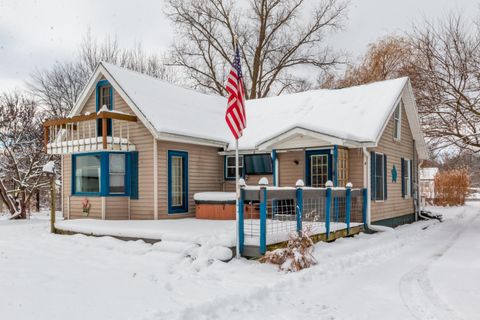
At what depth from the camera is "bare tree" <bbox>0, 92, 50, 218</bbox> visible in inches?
691

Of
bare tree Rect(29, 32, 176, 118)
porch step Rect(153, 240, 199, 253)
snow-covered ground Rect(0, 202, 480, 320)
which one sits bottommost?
snow-covered ground Rect(0, 202, 480, 320)

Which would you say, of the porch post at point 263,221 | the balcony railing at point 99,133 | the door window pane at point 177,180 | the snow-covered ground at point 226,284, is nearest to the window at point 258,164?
the door window pane at point 177,180

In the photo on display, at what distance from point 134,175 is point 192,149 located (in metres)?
2.03

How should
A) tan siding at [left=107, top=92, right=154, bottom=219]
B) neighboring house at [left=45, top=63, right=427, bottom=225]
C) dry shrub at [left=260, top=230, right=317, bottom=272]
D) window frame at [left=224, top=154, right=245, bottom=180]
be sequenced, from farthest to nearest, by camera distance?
window frame at [left=224, top=154, right=245, bottom=180] → tan siding at [left=107, top=92, right=154, bottom=219] → neighboring house at [left=45, top=63, right=427, bottom=225] → dry shrub at [left=260, top=230, right=317, bottom=272]

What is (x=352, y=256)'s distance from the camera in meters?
8.34

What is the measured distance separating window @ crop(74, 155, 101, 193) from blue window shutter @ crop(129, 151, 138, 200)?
98 centimetres

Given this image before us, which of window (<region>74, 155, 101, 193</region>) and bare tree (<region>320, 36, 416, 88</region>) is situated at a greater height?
bare tree (<region>320, 36, 416, 88</region>)

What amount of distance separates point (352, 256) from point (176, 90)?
32.1ft

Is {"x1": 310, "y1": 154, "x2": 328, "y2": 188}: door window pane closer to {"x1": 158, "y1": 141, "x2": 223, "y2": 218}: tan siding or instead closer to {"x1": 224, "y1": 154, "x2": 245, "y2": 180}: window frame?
{"x1": 224, "y1": 154, "x2": 245, "y2": 180}: window frame

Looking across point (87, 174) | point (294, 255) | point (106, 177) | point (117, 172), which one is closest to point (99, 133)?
point (87, 174)

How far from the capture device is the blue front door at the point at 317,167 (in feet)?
40.0

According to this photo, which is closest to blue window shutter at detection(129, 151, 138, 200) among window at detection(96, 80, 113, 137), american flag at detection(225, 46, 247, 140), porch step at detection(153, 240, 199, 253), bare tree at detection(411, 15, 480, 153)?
window at detection(96, 80, 113, 137)

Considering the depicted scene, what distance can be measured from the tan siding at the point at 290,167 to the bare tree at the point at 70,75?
1590 cm

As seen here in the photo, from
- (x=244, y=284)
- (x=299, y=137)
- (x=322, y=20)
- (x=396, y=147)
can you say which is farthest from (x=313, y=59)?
(x=244, y=284)
